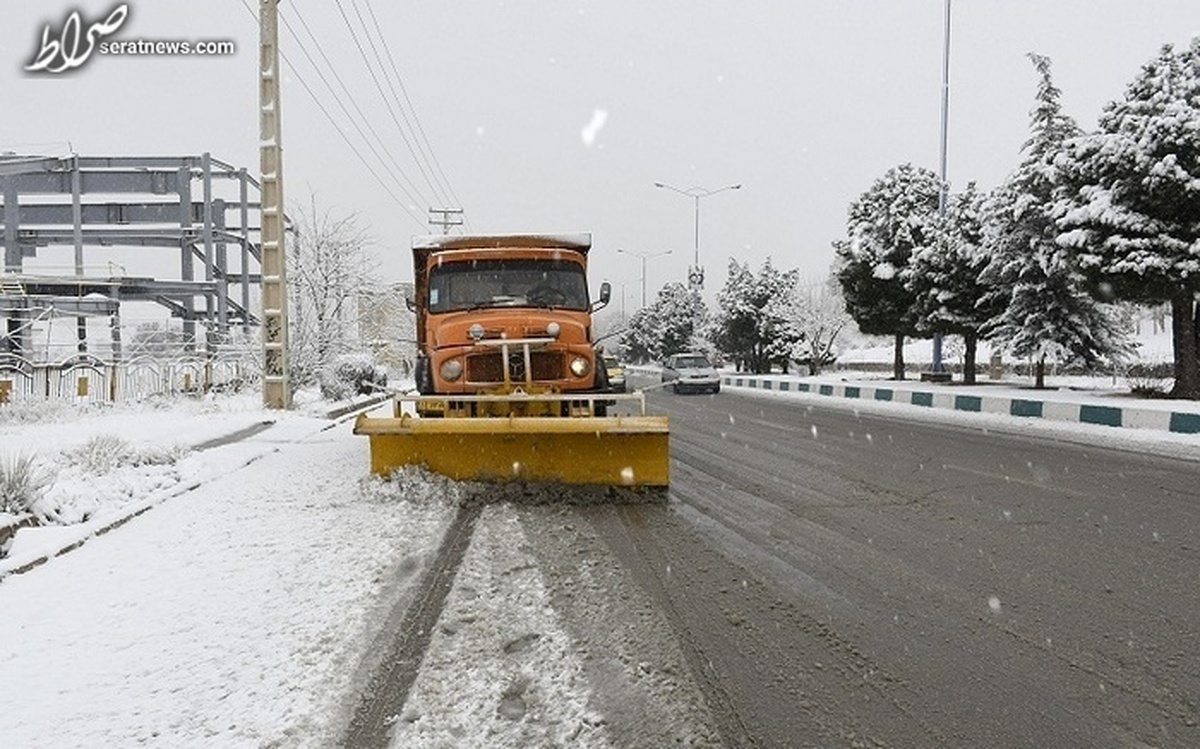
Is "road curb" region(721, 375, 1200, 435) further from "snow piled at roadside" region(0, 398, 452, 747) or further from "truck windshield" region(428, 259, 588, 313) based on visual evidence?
"snow piled at roadside" region(0, 398, 452, 747)

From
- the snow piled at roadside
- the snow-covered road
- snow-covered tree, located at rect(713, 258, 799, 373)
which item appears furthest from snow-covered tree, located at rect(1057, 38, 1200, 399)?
snow-covered tree, located at rect(713, 258, 799, 373)

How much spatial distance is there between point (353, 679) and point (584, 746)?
1.07 meters

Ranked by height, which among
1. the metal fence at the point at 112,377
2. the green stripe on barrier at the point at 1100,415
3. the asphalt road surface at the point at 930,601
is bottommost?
the asphalt road surface at the point at 930,601

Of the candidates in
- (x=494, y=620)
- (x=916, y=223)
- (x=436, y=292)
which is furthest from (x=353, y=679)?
(x=916, y=223)

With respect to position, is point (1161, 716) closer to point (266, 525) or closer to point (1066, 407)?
point (266, 525)

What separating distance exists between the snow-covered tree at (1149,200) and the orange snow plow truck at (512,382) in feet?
46.4

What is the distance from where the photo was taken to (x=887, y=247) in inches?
1251

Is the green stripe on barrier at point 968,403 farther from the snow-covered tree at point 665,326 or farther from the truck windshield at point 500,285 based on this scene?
the snow-covered tree at point 665,326

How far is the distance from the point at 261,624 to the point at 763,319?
43544 millimetres

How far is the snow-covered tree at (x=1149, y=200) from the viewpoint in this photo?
1658cm

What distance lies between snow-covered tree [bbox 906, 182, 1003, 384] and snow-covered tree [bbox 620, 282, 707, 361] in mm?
33479

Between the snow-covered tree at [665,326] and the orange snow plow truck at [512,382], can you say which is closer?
the orange snow plow truck at [512,382]

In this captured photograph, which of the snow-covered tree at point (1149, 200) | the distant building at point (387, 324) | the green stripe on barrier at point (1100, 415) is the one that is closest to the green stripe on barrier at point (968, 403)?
the green stripe on barrier at point (1100, 415)

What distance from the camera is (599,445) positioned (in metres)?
7.17
